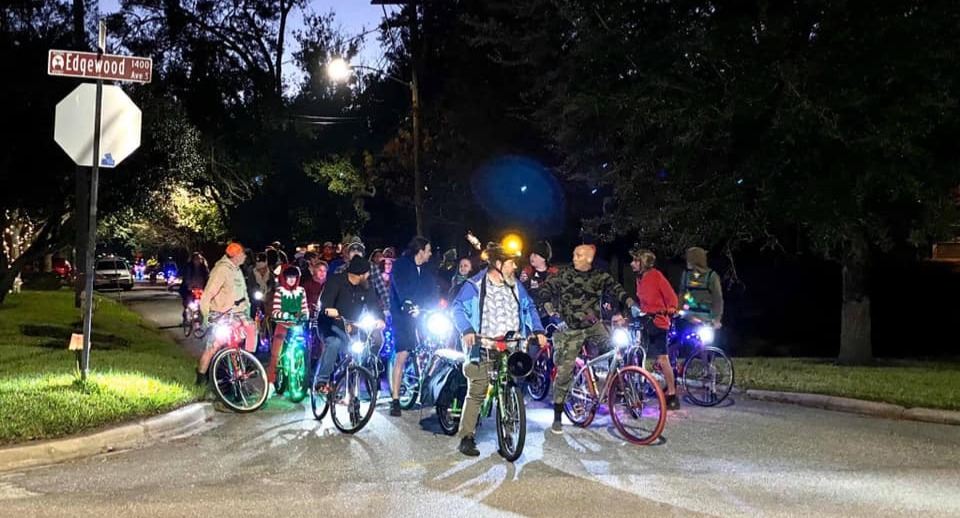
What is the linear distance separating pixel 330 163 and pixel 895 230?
28.2 meters

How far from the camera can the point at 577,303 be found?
8.88 meters

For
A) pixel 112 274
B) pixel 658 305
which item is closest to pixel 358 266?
pixel 658 305

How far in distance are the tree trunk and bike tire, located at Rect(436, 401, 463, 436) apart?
9082 millimetres

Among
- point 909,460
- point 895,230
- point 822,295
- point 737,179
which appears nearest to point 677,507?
point 909,460

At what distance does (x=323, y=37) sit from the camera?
43.3m

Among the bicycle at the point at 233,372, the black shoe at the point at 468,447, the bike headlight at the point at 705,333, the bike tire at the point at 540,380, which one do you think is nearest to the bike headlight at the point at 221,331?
the bicycle at the point at 233,372

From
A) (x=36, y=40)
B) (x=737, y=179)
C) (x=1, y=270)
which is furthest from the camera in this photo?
(x=1, y=270)

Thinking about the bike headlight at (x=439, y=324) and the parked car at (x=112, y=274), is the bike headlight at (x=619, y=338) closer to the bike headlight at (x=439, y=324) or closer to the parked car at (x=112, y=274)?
the bike headlight at (x=439, y=324)

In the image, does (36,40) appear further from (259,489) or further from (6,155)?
(259,489)

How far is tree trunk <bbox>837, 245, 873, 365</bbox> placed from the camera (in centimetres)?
1550

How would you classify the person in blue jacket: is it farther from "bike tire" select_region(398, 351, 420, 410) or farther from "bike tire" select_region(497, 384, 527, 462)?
"bike tire" select_region(497, 384, 527, 462)

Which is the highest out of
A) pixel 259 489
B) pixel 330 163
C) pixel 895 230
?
pixel 330 163

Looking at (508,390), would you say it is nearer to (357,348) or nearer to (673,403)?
(357,348)

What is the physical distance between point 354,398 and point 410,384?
1.72 meters
